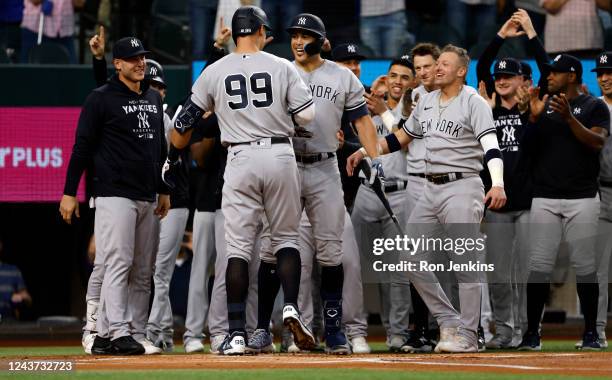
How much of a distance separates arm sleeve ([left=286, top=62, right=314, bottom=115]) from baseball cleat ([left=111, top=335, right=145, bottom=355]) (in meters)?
1.77

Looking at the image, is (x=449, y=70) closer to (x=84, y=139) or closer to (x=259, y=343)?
(x=259, y=343)

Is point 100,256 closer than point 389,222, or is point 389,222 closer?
point 100,256

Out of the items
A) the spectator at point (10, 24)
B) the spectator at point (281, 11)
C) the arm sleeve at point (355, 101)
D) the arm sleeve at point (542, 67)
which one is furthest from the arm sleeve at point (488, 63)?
the spectator at point (10, 24)

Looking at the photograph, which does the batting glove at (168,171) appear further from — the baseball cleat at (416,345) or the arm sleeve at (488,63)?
the arm sleeve at (488,63)

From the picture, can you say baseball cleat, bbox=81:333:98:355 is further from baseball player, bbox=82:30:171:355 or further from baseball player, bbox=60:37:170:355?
baseball player, bbox=60:37:170:355

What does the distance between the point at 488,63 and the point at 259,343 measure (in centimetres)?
326

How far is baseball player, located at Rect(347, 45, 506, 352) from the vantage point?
28.0 ft

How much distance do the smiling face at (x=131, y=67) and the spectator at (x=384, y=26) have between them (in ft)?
17.4

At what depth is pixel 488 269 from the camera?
9.85 meters

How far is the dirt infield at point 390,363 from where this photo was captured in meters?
6.71

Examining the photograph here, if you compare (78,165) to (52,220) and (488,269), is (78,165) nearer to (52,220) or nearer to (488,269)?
(488,269)

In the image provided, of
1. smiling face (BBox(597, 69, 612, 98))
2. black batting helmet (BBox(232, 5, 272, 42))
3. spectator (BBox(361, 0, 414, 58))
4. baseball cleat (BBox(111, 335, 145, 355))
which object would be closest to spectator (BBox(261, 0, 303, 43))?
spectator (BBox(361, 0, 414, 58))

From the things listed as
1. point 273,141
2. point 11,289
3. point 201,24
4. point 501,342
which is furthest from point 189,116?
point 11,289

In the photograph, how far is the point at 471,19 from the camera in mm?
13867
